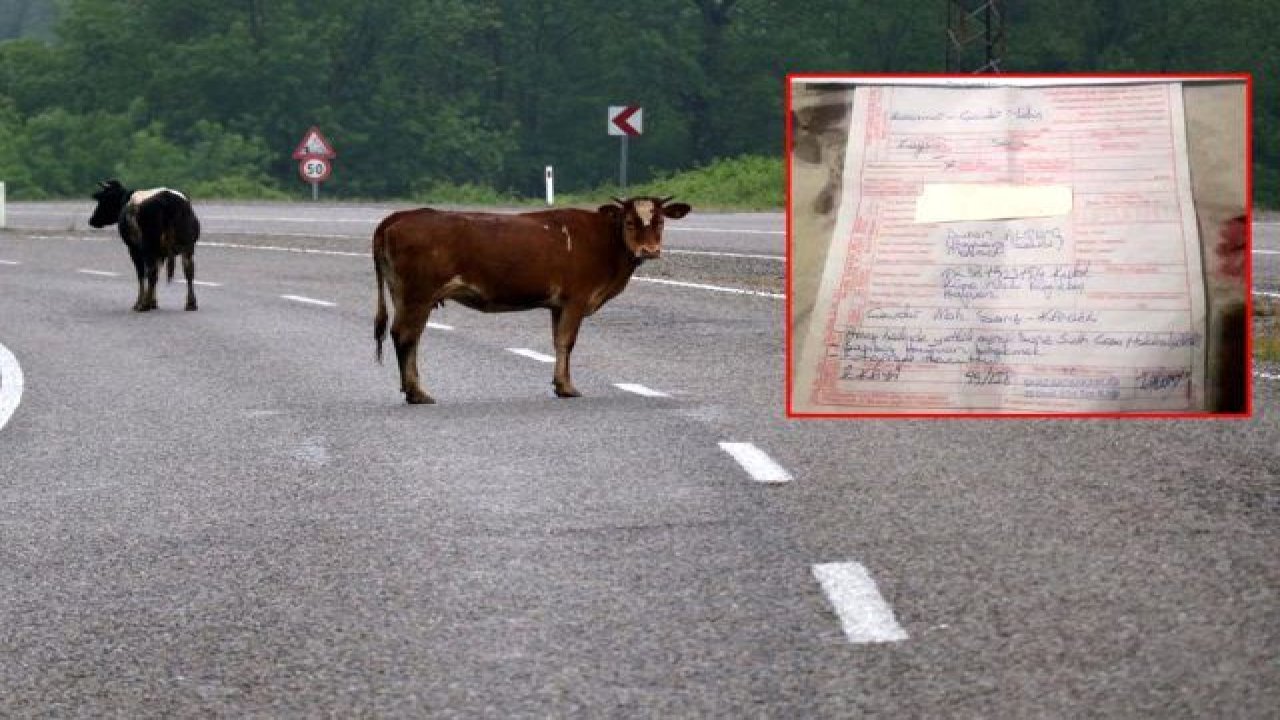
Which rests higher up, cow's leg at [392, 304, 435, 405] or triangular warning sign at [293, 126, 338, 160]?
triangular warning sign at [293, 126, 338, 160]

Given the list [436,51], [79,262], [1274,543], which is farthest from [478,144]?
[1274,543]

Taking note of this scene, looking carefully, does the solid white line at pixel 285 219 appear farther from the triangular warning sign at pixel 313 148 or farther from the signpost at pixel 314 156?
the triangular warning sign at pixel 313 148

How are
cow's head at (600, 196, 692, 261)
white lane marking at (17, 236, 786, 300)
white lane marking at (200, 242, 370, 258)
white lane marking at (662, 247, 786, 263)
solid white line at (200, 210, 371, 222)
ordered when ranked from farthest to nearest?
solid white line at (200, 210, 371, 222), white lane marking at (200, 242, 370, 258), white lane marking at (662, 247, 786, 263), white lane marking at (17, 236, 786, 300), cow's head at (600, 196, 692, 261)

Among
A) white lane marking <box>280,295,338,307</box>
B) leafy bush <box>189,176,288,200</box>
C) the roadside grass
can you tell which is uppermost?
the roadside grass

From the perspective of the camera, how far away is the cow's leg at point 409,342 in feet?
44.7

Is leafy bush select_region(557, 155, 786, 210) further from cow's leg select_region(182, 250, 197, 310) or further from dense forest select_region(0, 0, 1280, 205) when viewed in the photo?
cow's leg select_region(182, 250, 197, 310)

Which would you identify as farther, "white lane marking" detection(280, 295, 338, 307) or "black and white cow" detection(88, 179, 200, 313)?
"white lane marking" detection(280, 295, 338, 307)

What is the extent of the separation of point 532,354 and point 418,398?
152 inches

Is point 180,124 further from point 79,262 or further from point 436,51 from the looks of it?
point 79,262

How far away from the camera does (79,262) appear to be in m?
33.4

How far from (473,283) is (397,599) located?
6.32 m

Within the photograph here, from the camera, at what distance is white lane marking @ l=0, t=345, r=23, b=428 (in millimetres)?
14359

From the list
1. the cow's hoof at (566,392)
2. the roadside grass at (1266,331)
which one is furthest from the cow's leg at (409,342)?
the roadside grass at (1266,331)

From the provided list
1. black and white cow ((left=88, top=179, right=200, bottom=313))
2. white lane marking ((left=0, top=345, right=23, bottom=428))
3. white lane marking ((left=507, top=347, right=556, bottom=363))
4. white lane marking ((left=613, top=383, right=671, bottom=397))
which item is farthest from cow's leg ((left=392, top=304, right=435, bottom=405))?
black and white cow ((left=88, top=179, right=200, bottom=313))
